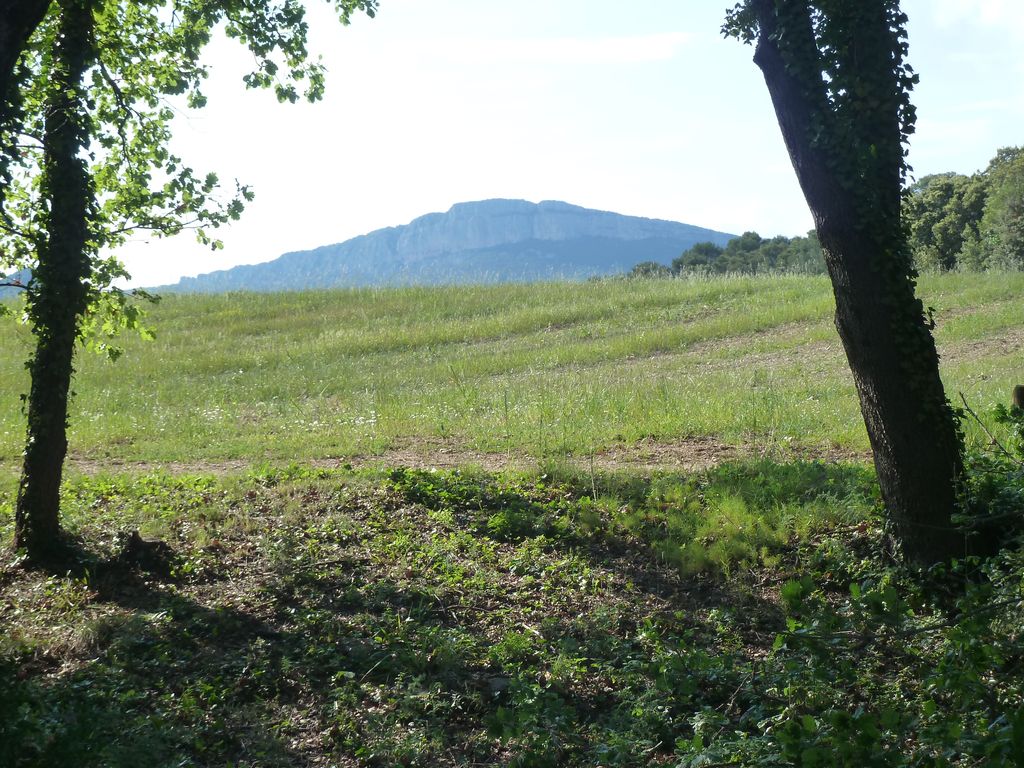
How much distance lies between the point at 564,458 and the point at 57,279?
5435 mm

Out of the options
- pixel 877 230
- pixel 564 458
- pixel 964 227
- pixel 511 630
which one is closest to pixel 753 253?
pixel 964 227

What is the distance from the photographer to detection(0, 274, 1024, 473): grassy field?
37.9 ft

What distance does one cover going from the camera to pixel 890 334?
19.7 feet

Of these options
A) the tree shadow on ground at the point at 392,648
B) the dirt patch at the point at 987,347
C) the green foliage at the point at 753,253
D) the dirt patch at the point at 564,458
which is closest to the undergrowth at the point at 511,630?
the tree shadow on ground at the point at 392,648

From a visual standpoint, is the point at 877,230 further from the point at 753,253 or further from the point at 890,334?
the point at 753,253

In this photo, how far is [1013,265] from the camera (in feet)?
105

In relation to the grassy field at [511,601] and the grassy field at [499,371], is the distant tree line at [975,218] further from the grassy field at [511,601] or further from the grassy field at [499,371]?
the grassy field at [511,601]

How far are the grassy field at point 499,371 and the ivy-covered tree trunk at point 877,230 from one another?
3658 mm

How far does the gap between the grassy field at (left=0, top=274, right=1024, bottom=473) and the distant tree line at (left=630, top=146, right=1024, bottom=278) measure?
7.84 meters

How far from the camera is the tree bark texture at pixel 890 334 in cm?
600

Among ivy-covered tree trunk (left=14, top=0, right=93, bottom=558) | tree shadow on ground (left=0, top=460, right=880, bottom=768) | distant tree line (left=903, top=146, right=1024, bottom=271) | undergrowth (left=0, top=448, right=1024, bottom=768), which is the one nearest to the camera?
undergrowth (left=0, top=448, right=1024, bottom=768)

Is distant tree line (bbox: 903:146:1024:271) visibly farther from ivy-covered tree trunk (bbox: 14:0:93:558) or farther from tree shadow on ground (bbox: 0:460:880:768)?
ivy-covered tree trunk (bbox: 14:0:93:558)

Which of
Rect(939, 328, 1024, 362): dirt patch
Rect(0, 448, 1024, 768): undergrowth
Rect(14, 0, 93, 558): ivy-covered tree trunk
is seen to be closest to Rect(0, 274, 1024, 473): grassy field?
Rect(939, 328, 1024, 362): dirt patch

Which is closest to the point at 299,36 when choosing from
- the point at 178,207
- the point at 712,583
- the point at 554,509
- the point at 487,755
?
the point at 178,207
